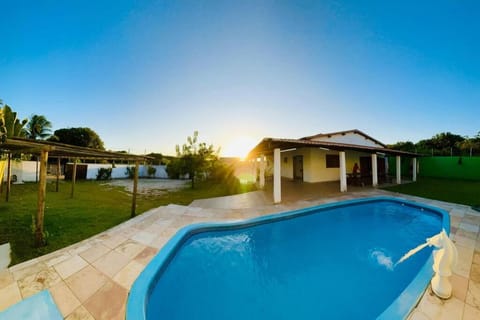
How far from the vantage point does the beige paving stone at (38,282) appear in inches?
101

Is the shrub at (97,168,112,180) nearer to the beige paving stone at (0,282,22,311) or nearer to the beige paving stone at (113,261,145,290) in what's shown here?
the beige paving stone at (0,282,22,311)

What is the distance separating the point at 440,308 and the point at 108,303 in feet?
14.9

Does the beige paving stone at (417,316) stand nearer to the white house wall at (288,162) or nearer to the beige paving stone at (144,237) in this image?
the beige paving stone at (144,237)

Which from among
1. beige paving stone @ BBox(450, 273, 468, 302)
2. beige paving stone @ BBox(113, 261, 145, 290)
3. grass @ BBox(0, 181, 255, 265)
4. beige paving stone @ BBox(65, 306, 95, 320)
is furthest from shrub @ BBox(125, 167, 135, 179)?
beige paving stone @ BBox(450, 273, 468, 302)

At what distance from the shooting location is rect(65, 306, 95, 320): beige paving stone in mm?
2188

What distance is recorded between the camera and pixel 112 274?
3023 mm

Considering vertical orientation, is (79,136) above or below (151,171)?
above

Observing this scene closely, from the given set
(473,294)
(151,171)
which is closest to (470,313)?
(473,294)

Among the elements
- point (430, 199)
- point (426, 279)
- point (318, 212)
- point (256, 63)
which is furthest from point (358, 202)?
point (256, 63)

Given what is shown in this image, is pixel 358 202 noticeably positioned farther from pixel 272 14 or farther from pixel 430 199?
pixel 272 14

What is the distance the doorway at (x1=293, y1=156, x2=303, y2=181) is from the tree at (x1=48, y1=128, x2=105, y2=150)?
35185 mm

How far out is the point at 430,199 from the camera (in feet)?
27.1

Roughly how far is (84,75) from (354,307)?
13473 mm

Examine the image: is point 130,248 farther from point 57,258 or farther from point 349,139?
point 349,139
